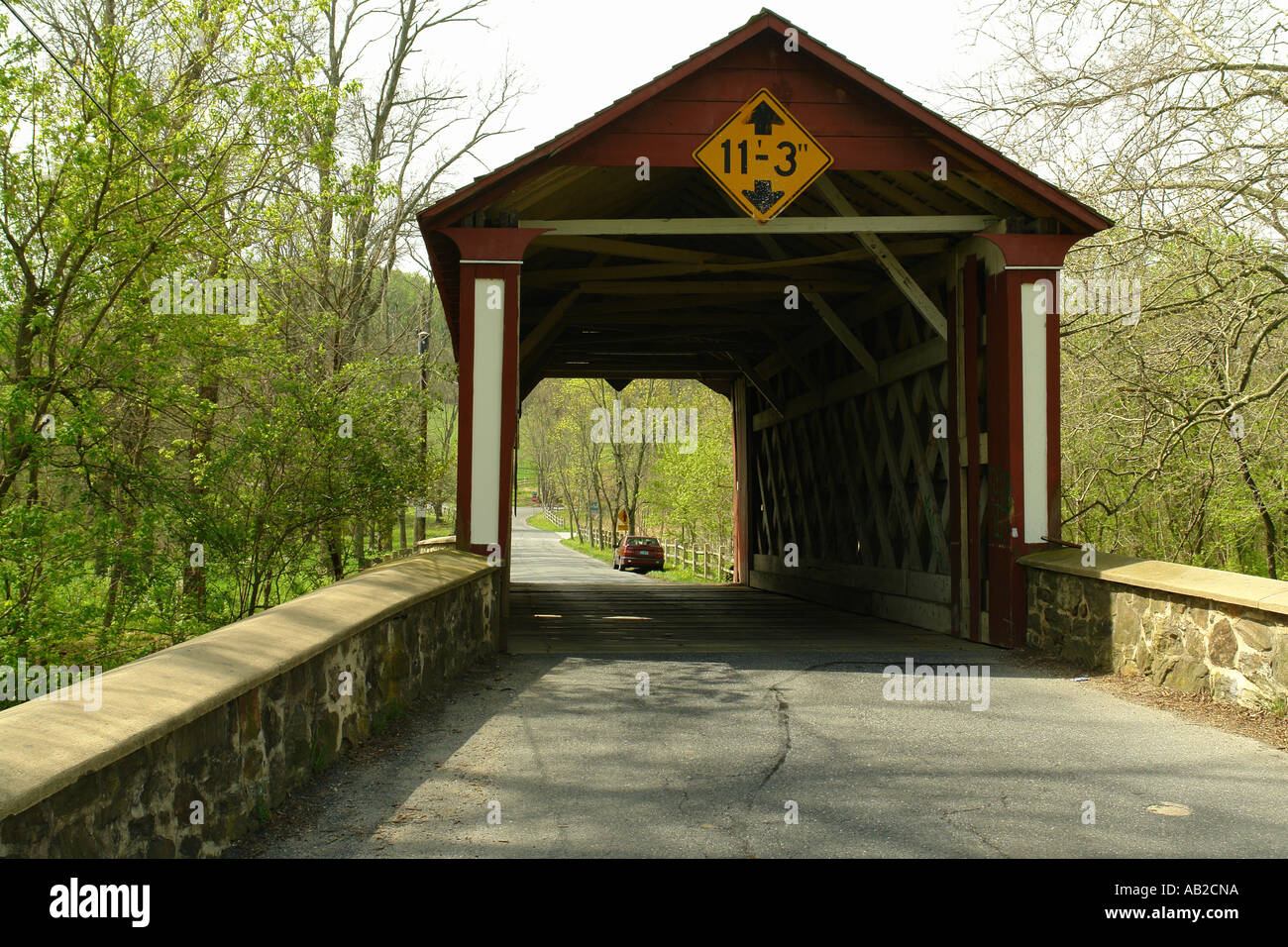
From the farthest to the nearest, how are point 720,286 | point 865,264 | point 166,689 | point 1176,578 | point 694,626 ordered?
point 865,264
point 720,286
point 694,626
point 1176,578
point 166,689

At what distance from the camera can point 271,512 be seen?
12.1 metres

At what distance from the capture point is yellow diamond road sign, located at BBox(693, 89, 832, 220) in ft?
28.0

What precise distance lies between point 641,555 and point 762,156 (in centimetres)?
2482

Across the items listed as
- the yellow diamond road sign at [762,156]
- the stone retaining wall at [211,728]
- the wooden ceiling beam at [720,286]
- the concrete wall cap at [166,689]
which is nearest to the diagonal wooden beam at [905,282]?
the yellow diamond road sign at [762,156]

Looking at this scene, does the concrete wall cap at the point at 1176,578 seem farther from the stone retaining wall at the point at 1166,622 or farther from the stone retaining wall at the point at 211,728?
the stone retaining wall at the point at 211,728

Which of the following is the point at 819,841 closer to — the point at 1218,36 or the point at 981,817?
the point at 981,817

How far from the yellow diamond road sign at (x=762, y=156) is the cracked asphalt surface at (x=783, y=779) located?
12.9ft

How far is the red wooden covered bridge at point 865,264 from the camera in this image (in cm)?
849

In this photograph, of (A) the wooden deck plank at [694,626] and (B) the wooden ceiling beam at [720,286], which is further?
(B) the wooden ceiling beam at [720,286]

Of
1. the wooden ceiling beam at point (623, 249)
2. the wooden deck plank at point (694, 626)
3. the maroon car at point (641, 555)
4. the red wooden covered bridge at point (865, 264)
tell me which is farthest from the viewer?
the maroon car at point (641, 555)

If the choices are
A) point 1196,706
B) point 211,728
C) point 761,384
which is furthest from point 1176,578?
point 761,384

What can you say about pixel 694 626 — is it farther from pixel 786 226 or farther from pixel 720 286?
pixel 786 226

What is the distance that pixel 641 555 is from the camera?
32906 millimetres

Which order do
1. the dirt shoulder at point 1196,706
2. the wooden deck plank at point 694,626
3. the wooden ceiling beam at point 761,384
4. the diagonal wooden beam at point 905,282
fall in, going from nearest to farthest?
the dirt shoulder at point 1196,706 → the wooden deck plank at point 694,626 → the diagonal wooden beam at point 905,282 → the wooden ceiling beam at point 761,384
